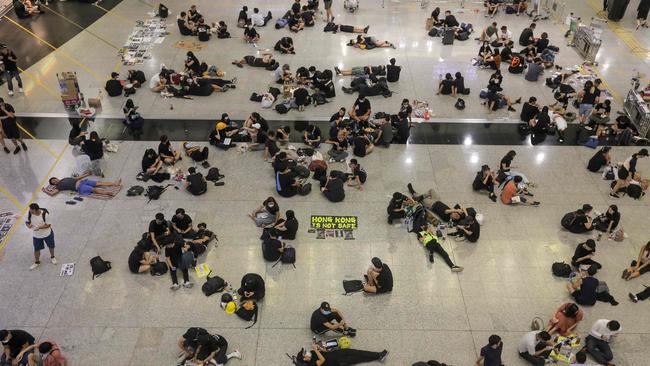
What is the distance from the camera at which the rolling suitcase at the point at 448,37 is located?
22812mm

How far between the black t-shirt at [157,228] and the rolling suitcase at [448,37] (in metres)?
15.8

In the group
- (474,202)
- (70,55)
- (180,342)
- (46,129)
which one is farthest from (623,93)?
(70,55)

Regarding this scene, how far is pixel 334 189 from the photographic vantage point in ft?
47.0

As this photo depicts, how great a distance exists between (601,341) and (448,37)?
15672 mm

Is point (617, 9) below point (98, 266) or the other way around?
the other way around

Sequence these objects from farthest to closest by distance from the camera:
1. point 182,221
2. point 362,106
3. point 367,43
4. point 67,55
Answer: point 367,43
point 67,55
point 362,106
point 182,221

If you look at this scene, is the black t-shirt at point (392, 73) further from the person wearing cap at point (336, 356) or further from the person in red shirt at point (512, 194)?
the person wearing cap at point (336, 356)

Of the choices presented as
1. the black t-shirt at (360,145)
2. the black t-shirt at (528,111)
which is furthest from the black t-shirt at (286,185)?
the black t-shirt at (528,111)

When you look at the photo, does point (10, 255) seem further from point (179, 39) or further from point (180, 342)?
point (179, 39)

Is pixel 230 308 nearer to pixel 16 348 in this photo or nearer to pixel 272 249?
pixel 272 249

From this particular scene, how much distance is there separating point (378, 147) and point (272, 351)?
8047 mm

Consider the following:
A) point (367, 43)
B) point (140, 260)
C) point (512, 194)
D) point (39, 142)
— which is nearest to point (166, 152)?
point (140, 260)

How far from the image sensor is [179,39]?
76.9 ft

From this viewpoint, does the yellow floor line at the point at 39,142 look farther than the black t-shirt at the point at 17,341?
Yes
